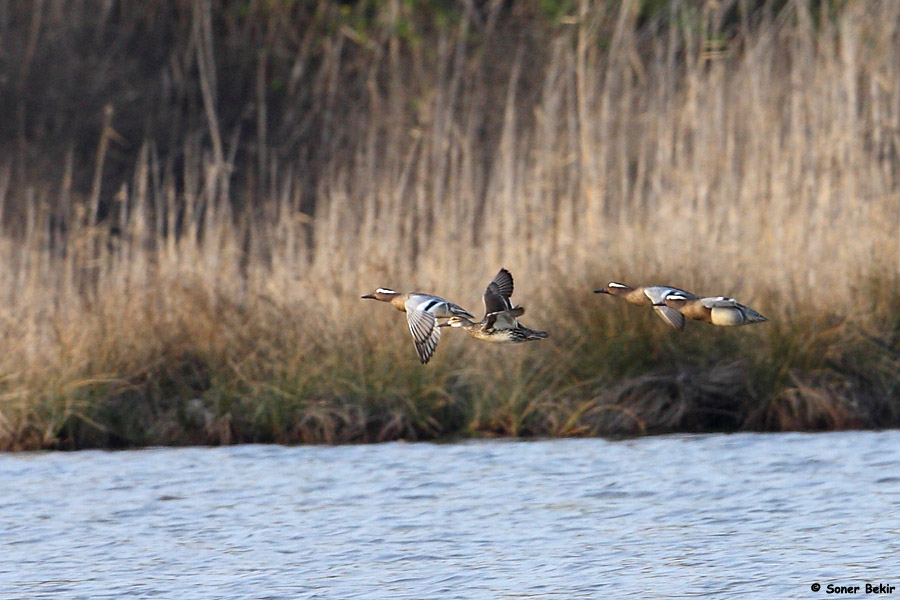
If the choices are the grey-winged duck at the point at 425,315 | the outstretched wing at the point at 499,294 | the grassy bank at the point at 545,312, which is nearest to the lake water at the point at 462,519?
the grassy bank at the point at 545,312

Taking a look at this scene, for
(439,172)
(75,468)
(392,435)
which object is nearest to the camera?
(75,468)

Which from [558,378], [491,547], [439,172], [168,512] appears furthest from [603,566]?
[439,172]

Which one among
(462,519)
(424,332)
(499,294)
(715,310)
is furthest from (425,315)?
(462,519)

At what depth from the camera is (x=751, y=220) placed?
9.01 metres

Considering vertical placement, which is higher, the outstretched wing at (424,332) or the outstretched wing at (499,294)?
the outstretched wing at (499,294)

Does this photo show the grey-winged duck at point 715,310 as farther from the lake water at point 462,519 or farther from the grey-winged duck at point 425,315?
the lake water at point 462,519

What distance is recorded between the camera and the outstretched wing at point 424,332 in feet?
14.7

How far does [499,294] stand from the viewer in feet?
15.3

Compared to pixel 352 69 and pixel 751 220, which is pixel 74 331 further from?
pixel 352 69

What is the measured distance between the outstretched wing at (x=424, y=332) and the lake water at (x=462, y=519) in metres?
1.08

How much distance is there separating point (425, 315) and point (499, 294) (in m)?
0.24

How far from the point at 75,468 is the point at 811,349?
3.88m

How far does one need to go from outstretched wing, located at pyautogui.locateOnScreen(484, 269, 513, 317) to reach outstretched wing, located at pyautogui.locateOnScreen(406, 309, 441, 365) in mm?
169

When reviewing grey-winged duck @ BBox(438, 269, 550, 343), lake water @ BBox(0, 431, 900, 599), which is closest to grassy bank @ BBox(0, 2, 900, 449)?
lake water @ BBox(0, 431, 900, 599)
